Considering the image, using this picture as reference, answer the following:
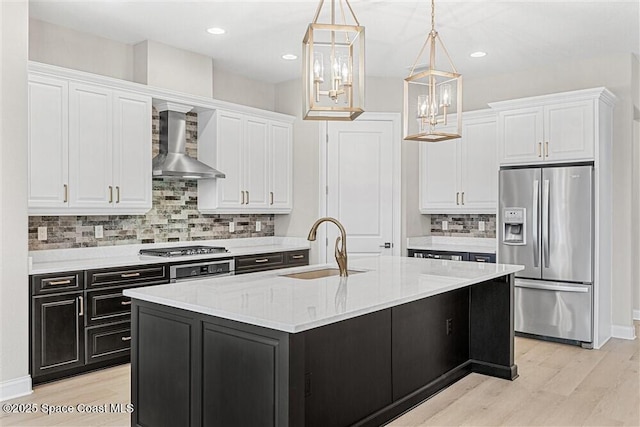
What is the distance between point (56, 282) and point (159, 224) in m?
1.49

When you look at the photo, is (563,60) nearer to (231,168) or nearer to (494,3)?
(494,3)

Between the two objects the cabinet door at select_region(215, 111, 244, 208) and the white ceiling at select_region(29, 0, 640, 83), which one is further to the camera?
the cabinet door at select_region(215, 111, 244, 208)

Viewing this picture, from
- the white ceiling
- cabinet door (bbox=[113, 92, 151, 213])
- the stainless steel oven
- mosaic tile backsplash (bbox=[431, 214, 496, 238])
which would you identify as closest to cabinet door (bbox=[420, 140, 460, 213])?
mosaic tile backsplash (bbox=[431, 214, 496, 238])

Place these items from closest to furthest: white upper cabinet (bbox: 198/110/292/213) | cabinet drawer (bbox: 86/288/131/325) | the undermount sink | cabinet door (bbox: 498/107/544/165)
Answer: the undermount sink < cabinet drawer (bbox: 86/288/131/325) < cabinet door (bbox: 498/107/544/165) < white upper cabinet (bbox: 198/110/292/213)

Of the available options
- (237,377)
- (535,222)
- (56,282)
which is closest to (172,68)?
(56,282)

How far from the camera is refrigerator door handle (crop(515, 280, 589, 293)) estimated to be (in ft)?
16.2

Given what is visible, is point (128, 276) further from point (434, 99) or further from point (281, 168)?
point (434, 99)

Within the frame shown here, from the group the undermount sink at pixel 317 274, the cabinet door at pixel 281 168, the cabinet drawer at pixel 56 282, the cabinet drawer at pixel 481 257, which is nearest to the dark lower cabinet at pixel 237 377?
the undermount sink at pixel 317 274

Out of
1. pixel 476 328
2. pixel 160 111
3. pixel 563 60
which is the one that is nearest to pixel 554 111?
pixel 563 60

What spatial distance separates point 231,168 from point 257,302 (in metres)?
3.27

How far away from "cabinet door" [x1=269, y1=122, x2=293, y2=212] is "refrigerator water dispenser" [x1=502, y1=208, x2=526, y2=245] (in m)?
2.50

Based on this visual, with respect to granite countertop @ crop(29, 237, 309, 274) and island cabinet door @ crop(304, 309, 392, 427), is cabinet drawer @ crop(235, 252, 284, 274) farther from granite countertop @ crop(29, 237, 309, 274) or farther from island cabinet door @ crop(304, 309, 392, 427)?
island cabinet door @ crop(304, 309, 392, 427)

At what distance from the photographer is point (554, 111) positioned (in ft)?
16.8

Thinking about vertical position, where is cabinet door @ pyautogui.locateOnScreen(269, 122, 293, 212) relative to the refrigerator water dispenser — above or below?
above
